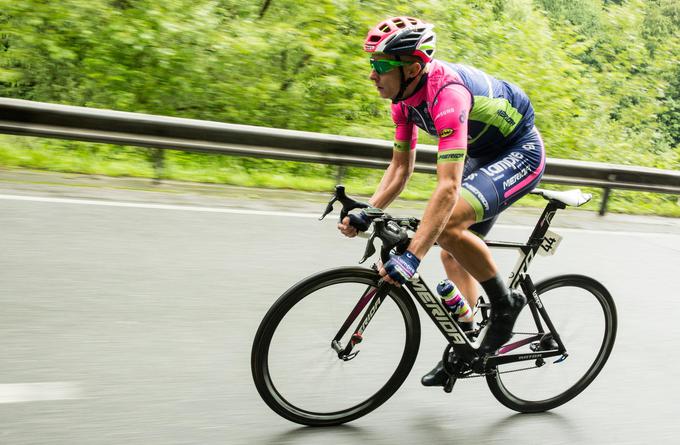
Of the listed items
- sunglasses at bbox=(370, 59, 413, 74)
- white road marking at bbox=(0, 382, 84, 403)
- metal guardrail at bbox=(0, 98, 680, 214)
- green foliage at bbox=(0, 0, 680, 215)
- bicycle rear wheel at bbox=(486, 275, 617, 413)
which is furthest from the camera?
green foliage at bbox=(0, 0, 680, 215)

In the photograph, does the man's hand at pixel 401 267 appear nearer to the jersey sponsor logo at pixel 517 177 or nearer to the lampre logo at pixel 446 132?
the lampre logo at pixel 446 132

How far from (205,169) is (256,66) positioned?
3.14 metres

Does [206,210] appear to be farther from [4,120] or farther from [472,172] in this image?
[472,172]

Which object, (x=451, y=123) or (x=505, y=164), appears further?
(x=505, y=164)

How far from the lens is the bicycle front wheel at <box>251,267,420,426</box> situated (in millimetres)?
3061

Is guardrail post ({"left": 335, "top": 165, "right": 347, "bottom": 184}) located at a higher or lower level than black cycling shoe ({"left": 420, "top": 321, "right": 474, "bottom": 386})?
lower

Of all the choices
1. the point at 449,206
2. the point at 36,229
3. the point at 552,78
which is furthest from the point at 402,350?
the point at 552,78

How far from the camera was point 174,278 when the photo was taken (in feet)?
15.8

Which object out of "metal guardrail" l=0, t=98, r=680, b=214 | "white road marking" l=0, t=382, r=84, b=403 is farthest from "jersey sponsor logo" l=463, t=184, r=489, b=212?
"metal guardrail" l=0, t=98, r=680, b=214

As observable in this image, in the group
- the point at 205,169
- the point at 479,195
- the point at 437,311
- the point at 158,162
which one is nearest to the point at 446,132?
the point at 479,195

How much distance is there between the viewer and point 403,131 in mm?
3428

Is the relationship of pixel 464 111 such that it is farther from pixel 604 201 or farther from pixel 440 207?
pixel 604 201

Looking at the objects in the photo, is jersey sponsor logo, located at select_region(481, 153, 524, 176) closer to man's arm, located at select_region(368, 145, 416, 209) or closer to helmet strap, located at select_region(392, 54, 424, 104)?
man's arm, located at select_region(368, 145, 416, 209)

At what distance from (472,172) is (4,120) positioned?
5056 millimetres
